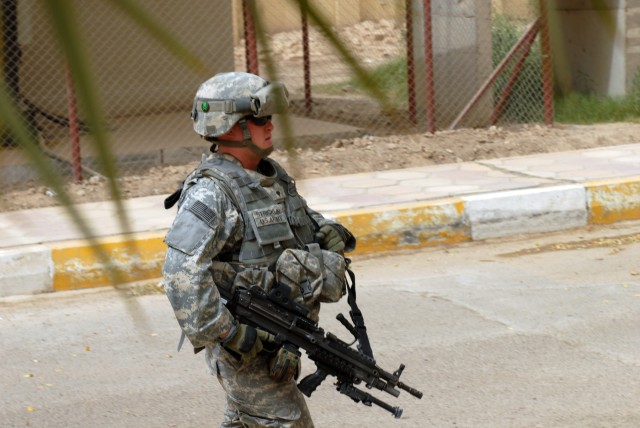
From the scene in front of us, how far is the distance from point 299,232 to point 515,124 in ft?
24.4

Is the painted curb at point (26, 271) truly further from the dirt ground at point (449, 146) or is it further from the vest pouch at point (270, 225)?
the vest pouch at point (270, 225)

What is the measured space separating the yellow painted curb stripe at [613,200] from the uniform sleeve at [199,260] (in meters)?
5.25

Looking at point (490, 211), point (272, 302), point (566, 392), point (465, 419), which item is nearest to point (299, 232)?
point (272, 302)

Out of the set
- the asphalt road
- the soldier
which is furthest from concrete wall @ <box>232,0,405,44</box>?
the asphalt road

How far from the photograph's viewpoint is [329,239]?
347 cm

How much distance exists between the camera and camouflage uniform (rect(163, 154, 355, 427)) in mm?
3078

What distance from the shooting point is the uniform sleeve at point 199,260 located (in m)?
3.06

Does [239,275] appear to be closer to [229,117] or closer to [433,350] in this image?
[229,117]

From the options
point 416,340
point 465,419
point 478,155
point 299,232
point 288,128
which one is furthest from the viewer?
point 478,155

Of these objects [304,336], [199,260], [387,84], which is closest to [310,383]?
[304,336]

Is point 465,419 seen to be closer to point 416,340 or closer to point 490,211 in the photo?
point 416,340

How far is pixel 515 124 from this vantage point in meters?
10.6

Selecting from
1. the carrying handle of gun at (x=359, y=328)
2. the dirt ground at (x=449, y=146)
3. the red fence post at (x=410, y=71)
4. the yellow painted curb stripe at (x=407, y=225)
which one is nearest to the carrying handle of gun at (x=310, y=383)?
the carrying handle of gun at (x=359, y=328)

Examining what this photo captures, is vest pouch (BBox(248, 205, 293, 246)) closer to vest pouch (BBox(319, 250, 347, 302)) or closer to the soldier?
the soldier
